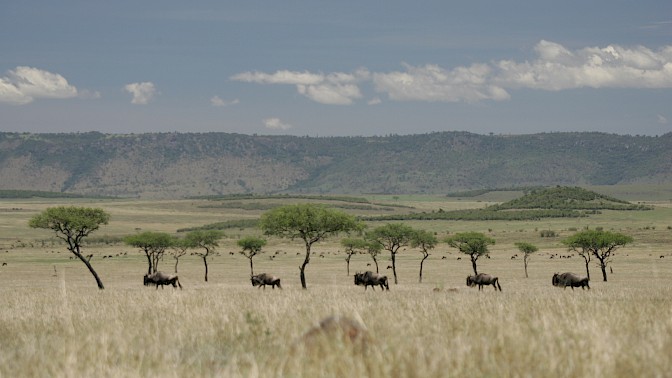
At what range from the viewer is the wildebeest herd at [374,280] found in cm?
5259

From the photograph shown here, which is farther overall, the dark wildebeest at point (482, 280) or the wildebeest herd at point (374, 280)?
the dark wildebeest at point (482, 280)

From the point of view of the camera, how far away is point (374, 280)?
53.2 meters


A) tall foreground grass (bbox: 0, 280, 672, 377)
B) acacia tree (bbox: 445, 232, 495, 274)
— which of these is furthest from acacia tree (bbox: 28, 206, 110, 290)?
tall foreground grass (bbox: 0, 280, 672, 377)

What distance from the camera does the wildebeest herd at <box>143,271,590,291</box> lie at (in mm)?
52594

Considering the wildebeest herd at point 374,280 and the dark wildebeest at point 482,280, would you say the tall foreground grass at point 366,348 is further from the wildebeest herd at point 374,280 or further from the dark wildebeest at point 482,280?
the dark wildebeest at point 482,280

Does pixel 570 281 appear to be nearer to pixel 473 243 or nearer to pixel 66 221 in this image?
pixel 473 243

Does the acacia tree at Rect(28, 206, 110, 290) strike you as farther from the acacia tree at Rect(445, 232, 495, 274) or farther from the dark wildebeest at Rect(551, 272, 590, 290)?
the acacia tree at Rect(445, 232, 495, 274)

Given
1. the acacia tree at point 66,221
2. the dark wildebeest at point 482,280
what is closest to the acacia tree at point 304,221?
the dark wildebeest at point 482,280

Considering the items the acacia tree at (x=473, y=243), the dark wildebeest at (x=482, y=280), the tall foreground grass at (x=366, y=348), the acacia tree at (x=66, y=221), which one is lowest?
the dark wildebeest at (x=482, y=280)

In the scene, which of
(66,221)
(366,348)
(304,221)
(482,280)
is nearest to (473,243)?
(482,280)

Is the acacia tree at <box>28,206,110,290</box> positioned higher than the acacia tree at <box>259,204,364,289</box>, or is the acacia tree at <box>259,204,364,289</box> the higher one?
the acacia tree at <box>28,206,110,290</box>

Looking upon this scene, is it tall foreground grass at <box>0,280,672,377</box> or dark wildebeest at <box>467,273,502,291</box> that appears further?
dark wildebeest at <box>467,273,502,291</box>

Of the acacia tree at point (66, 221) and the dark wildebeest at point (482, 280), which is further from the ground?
the acacia tree at point (66, 221)

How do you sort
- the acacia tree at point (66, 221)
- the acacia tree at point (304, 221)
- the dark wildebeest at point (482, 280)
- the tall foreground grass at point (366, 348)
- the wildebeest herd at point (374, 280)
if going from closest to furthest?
the tall foreground grass at point (366, 348) < the wildebeest herd at point (374, 280) < the dark wildebeest at point (482, 280) < the acacia tree at point (66, 221) < the acacia tree at point (304, 221)
